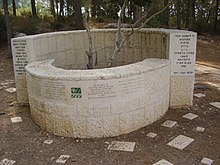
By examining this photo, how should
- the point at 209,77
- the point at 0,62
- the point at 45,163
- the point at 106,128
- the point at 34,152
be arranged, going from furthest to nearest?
the point at 0,62 < the point at 209,77 < the point at 106,128 < the point at 34,152 < the point at 45,163

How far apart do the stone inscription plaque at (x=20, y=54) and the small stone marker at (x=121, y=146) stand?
214cm

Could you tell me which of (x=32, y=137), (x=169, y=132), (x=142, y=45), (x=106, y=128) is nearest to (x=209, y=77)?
(x=142, y=45)

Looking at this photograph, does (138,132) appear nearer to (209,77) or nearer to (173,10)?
(209,77)

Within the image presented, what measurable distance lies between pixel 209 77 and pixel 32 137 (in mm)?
4390

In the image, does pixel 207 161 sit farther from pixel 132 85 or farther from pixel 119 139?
pixel 132 85

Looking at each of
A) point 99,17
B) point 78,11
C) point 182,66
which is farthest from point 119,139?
point 99,17

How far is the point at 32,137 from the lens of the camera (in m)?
3.64

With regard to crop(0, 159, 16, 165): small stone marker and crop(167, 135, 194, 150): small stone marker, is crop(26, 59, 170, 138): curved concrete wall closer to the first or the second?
crop(167, 135, 194, 150): small stone marker

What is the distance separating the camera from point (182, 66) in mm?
4258

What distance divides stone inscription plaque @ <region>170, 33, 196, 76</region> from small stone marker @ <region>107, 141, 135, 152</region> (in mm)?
1509

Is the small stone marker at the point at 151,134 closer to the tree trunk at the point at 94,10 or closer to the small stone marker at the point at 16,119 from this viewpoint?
the small stone marker at the point at 16,119

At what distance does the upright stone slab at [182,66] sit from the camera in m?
4.15

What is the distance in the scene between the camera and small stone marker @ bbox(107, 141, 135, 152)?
3.25 metres

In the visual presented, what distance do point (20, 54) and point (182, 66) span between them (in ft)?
8.77
